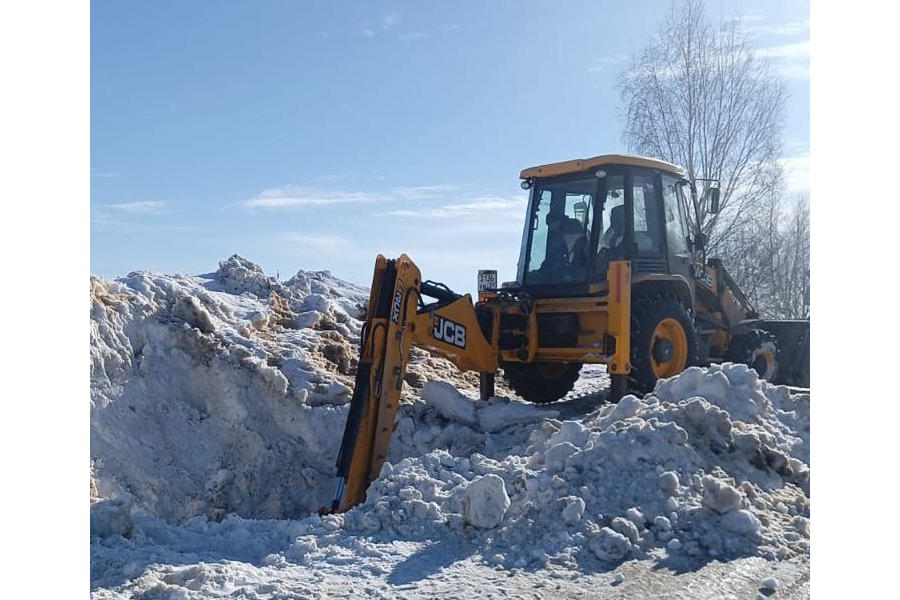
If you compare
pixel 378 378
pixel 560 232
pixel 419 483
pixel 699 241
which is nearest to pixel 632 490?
pixel 419 483

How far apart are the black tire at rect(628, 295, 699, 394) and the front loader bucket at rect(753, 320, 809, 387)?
2036mm

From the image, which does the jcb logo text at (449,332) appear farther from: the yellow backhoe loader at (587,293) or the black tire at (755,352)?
the black tire at (755,352)

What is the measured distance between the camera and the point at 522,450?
20.9 ft

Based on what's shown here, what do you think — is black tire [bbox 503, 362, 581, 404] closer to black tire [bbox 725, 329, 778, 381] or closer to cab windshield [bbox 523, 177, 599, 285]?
cab windshield [bbox 523, 177, 599, 285]

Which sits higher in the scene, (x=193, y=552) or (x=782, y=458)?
(x=782, y=458)

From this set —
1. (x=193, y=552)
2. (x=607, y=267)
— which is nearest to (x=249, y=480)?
(x=193, y=552)

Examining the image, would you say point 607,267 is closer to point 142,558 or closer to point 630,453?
point 630,453

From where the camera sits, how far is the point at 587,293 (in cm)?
762

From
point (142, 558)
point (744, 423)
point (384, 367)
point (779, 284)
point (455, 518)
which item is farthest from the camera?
point (779, 284)

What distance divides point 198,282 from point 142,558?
20.3ft

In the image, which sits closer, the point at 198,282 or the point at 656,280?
the point at 656,280

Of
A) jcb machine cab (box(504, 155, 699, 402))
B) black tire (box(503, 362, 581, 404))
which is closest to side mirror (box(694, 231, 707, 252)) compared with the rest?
jcb machine cab (box(504, 155, 699, 402))

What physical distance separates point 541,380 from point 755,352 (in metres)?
2.23

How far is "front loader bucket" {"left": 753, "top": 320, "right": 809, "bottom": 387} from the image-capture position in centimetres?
962
